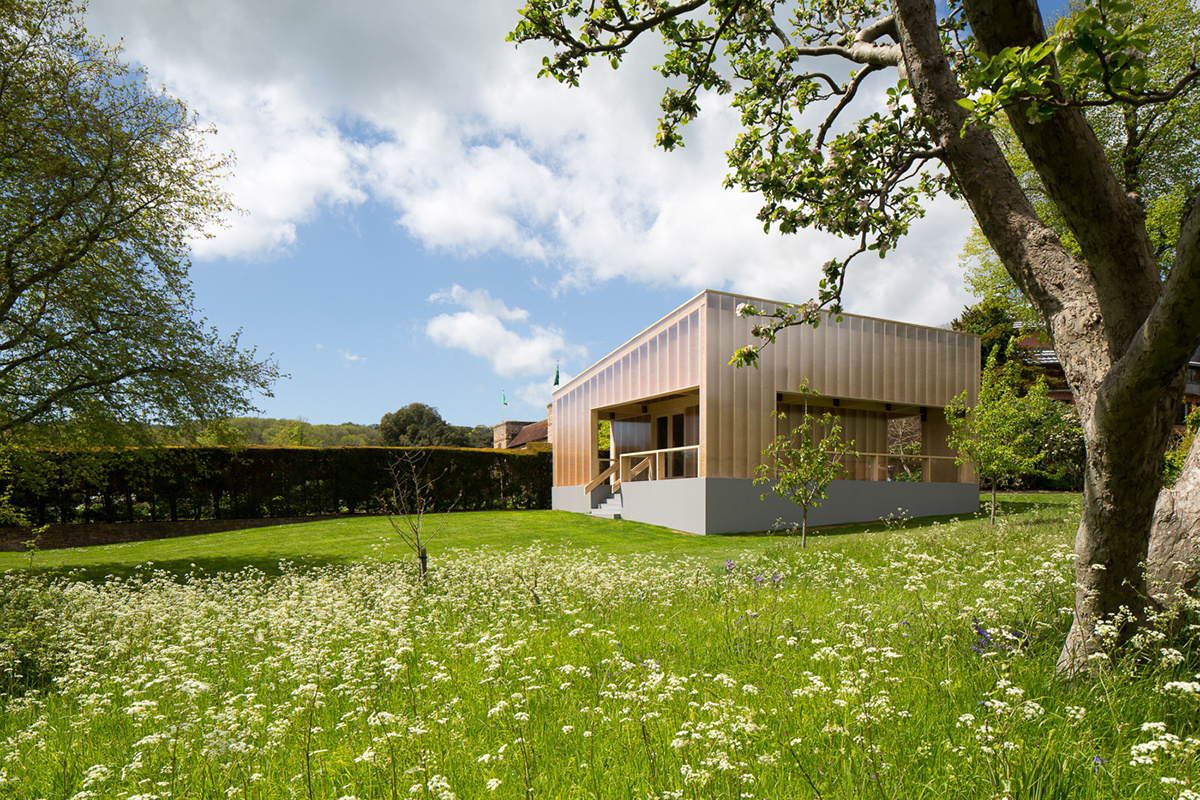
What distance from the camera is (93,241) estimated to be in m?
12.7

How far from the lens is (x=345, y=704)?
4.29 metres

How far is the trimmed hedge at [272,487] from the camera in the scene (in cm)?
2312

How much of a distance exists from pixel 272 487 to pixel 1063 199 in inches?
1092

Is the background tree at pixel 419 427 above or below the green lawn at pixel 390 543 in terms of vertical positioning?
above

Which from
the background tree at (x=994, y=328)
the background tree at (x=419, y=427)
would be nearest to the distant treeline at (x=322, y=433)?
the background tree at (x=419, y=427)

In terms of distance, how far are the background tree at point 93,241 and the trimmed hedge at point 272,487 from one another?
338 inches

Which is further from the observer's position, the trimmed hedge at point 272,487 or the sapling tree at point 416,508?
the trimmed hedge at point 272,487

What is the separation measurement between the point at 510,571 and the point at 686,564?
2648 mm

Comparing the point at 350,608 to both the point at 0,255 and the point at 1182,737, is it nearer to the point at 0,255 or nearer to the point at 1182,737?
the point at 1182,737

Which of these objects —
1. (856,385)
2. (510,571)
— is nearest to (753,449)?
(856,385)

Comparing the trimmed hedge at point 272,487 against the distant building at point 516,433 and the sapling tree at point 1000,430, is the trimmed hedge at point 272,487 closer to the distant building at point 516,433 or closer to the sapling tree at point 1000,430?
the sapling tree at point 1000,430

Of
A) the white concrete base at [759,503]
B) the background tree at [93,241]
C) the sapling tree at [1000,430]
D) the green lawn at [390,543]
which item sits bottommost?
the green lawn at [390,543]

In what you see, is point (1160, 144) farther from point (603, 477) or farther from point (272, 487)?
point (272, 487)

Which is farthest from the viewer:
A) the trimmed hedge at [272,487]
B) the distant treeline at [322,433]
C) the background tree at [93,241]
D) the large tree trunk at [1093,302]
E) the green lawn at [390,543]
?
the distant treeline at [322,433]
